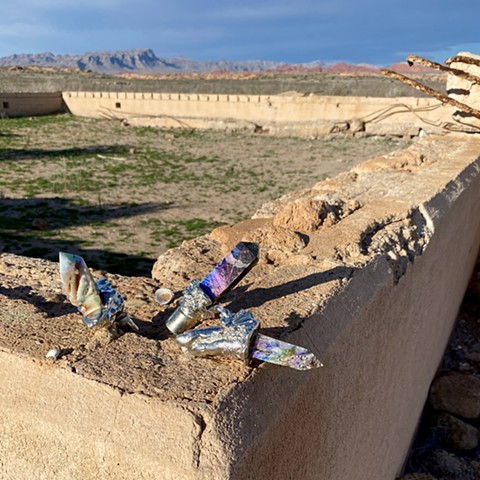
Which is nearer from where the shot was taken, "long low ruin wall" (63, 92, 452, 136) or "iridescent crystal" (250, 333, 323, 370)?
"iridescent crystal" (250, 333, 323, 370)

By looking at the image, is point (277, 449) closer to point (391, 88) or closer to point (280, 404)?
point (280, 404)

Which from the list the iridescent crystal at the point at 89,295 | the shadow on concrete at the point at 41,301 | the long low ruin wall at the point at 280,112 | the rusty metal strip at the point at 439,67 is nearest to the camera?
the iridescent crystal at the point at 89,295

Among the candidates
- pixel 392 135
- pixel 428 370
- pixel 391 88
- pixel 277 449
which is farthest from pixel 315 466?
pixel 391 88

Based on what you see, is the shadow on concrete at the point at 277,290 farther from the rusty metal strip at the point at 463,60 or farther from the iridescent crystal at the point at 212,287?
the rusty metal strip at the point at 463,60

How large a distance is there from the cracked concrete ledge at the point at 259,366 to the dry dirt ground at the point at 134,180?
3.24 m

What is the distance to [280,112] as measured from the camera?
16.2 m

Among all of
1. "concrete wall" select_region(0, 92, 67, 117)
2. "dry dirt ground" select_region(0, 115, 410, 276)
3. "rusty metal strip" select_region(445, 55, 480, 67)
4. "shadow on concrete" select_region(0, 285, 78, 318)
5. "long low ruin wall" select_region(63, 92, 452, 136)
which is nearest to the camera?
"shadow on concrete" select_region(0, 285, 78, 318)

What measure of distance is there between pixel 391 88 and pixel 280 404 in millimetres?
20117

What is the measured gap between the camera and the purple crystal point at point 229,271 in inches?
61.3

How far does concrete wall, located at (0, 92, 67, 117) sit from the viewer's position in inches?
691

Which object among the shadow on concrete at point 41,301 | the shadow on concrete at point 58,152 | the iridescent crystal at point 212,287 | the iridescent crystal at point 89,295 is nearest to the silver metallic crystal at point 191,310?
the iridescent crystal at point 212,287

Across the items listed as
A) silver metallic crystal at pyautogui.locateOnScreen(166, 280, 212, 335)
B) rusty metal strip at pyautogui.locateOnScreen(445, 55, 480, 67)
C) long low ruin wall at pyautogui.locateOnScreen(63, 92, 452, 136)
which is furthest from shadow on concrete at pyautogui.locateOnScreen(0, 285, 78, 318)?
long low ruin wall at pyautogui.locateOnScreen(63, 92, 452, 136)

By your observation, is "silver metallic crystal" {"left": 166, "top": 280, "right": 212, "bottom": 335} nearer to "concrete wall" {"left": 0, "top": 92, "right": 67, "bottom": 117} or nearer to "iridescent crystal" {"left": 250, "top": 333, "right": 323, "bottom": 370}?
"iridescent crystal" {"left": 250, "top": 333, "right": 323, "bottom": 370}

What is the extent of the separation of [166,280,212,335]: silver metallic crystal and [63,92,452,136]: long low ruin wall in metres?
13.9
